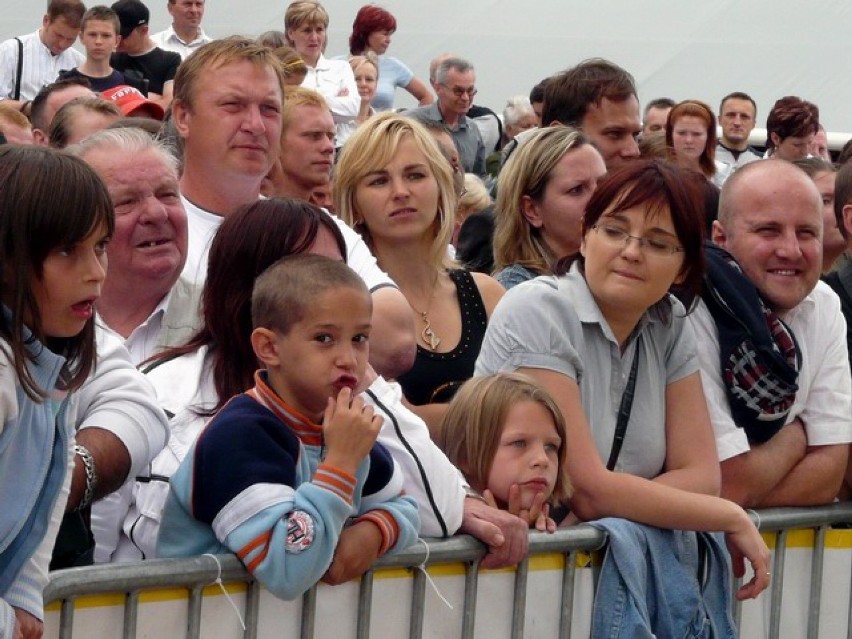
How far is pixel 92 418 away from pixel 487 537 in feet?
2.94

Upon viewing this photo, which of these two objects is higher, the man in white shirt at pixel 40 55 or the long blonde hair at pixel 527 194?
the man in white shirt at pixel 40 55

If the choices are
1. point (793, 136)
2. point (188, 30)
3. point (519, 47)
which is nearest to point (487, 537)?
point (793, 136)

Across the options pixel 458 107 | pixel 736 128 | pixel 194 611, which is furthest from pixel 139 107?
pixel 736 128

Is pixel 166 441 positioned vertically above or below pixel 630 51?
below

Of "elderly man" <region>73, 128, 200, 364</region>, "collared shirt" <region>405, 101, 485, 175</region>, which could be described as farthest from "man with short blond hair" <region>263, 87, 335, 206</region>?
"collared shirt" <region>405, 101, 485, 175</region>

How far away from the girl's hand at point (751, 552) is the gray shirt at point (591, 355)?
9.9 inches

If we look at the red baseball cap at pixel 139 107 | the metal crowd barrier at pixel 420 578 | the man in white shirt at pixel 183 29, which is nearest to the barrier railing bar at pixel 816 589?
the metal crowd barrier at pixel 420 578

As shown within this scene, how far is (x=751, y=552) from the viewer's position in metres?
3.97

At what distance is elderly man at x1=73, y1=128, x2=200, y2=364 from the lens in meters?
3.90

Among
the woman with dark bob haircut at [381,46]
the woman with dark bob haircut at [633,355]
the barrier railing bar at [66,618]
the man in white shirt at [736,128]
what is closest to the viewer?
the barrier railing bar at [66,618]

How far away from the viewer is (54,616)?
9.43 ft

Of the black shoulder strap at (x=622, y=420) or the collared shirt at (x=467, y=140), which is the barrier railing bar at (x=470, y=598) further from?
the collared shirt at (x=467, y=140)

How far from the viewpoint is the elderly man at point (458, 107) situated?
10.9 meters

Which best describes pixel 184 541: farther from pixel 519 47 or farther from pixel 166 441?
pixel 519 47
